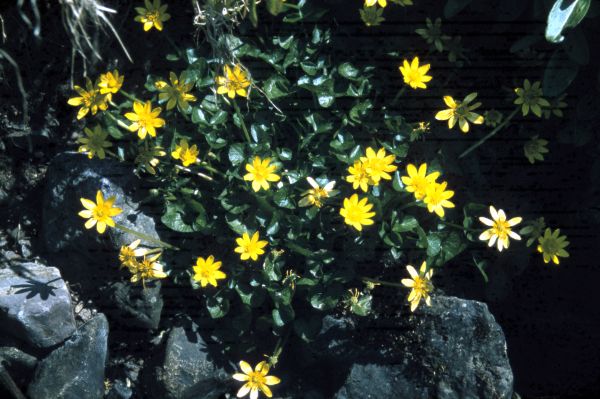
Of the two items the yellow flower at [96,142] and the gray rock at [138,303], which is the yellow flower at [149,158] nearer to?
the yellow flower at [96,142]

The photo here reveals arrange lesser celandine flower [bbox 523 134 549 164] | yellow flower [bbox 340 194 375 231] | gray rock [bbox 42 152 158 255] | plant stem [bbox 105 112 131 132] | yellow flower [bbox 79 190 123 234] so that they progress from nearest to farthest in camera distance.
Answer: yellow flower [bbox 340 194 375 231] → yellow flower [bbox 79 190 123 234] → plant stem [bbox 105 112 131 132] → lesser celandine flower [bbox 523 134 549 164] → gray rock [bbox 42 152 158 255]

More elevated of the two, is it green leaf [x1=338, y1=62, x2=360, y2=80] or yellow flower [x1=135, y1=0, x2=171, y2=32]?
green leaf [x1=338, y1=62, x2=360, y2=80]

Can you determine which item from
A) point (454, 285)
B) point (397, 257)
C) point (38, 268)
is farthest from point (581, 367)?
point (38, 268)

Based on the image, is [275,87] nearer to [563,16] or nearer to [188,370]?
[563,16]

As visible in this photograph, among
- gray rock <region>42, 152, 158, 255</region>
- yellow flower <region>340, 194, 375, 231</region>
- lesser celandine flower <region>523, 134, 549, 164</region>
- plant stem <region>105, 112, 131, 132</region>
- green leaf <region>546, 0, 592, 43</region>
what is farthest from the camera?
gray rock <region>42, 152, 158, 255</region>

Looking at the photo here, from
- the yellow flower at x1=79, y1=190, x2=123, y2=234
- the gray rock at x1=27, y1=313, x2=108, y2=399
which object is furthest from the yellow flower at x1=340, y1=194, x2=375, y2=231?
the gray rock at x1=27, y1=313, x2=108, y2=399

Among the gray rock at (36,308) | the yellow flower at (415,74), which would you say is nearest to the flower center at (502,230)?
the yellow flower at (415,74)

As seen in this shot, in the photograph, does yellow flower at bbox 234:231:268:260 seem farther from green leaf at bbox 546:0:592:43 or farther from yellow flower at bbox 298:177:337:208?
green leaf at bbox 546:0:592:43
